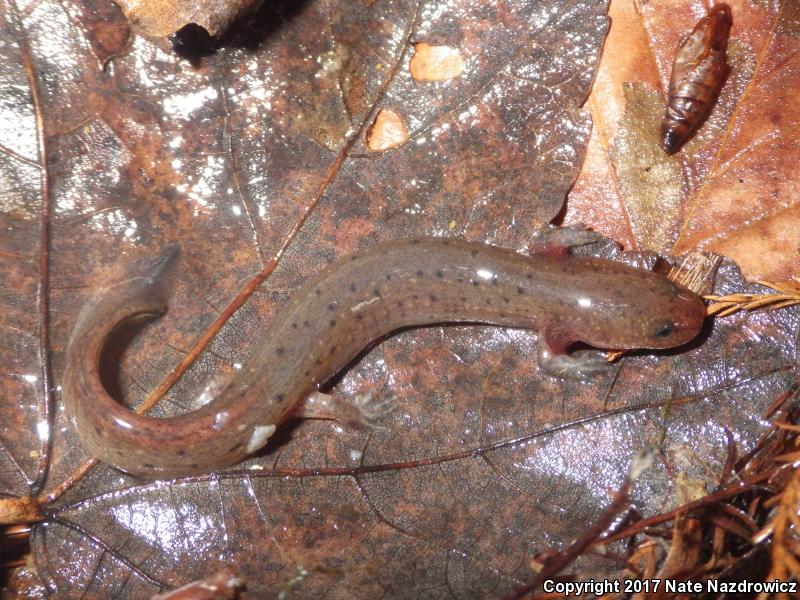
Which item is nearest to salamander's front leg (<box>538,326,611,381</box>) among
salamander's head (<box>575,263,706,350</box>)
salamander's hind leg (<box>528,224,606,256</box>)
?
salamander's head (<box>575,263,706,350</box>)

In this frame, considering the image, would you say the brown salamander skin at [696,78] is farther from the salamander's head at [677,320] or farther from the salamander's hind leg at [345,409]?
the salamander's hind leg at [345,409]

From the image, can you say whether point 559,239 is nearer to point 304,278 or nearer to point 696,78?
point 696,78

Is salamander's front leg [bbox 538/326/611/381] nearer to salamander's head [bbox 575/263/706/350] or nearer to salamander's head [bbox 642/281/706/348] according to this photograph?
salamander's head [bbox 575/263/706/350]

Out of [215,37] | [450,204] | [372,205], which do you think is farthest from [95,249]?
[450,204]

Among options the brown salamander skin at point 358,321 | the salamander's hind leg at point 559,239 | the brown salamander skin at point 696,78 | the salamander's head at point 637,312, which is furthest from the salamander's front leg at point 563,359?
the brown salamander skin at point 696,78

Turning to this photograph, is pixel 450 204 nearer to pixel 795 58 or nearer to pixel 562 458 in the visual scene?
pixel 562 458

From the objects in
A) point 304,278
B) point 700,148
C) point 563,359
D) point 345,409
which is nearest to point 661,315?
point 563,359

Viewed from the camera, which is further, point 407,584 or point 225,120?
point 225,120
